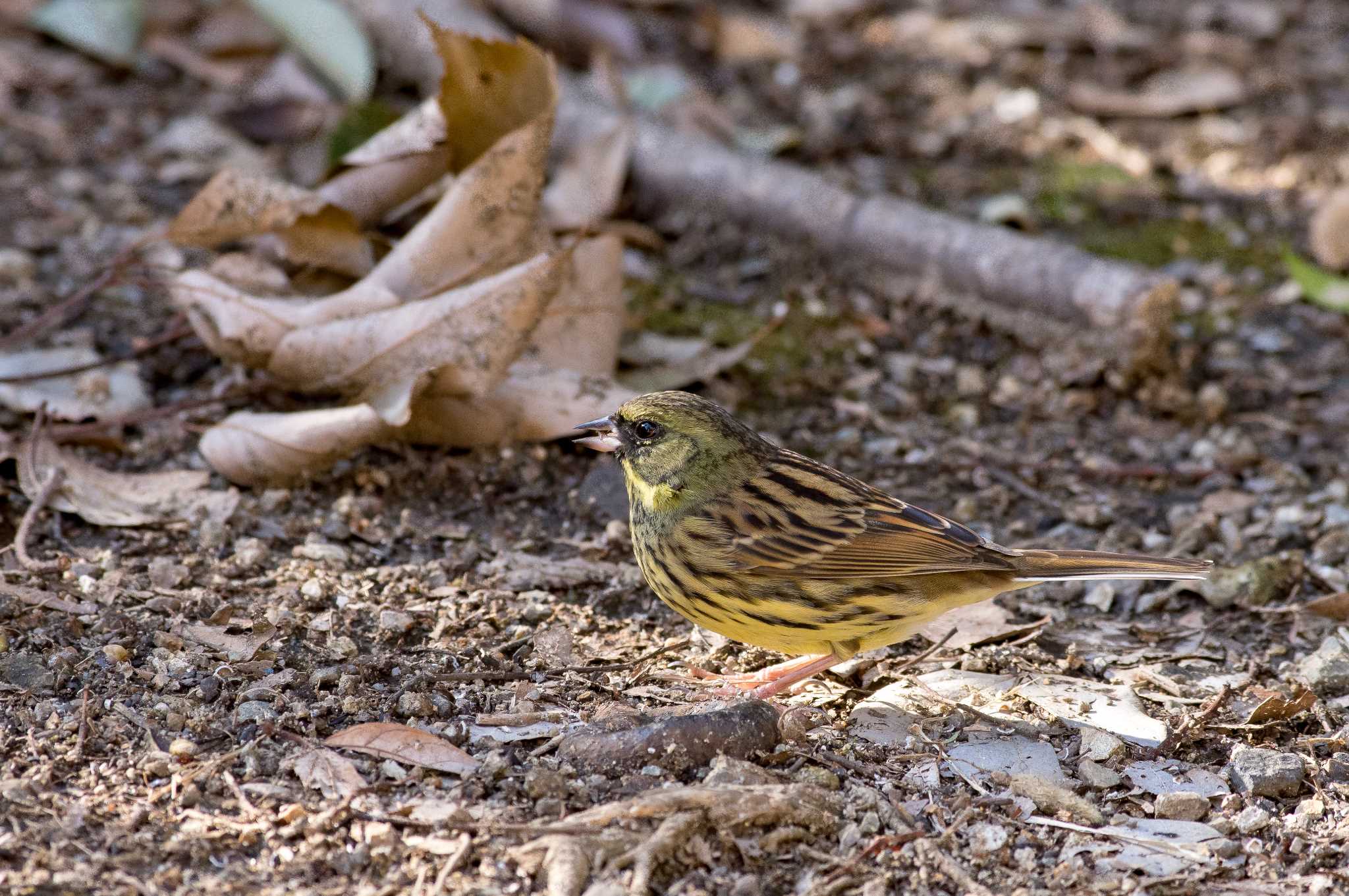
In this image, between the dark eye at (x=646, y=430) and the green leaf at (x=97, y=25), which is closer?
the dark eye at (x=646, y=430)

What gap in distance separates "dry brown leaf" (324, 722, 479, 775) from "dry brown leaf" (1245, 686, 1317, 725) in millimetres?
2162

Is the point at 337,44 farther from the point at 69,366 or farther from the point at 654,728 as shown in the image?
the point at 654,728

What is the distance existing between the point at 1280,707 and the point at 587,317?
109 inches

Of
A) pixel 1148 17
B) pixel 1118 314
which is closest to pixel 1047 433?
pixel 1118 314

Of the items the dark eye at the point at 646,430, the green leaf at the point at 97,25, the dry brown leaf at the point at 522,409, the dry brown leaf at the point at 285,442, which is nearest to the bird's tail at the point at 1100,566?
the dark eye at the point at 646,430

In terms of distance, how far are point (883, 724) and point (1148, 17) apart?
6247 mm

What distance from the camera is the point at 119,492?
15.7 feet

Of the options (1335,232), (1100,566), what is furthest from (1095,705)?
(1335,232)

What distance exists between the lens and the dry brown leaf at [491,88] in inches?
208

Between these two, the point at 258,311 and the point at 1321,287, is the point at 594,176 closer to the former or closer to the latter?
the point at 258,311

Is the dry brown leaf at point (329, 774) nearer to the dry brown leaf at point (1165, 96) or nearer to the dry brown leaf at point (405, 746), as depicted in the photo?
the dry brown leaf at point (405, 746)

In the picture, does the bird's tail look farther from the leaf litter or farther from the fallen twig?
the fallen twig

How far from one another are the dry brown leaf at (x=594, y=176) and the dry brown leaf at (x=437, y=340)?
1.75 m

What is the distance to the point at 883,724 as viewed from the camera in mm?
4086
